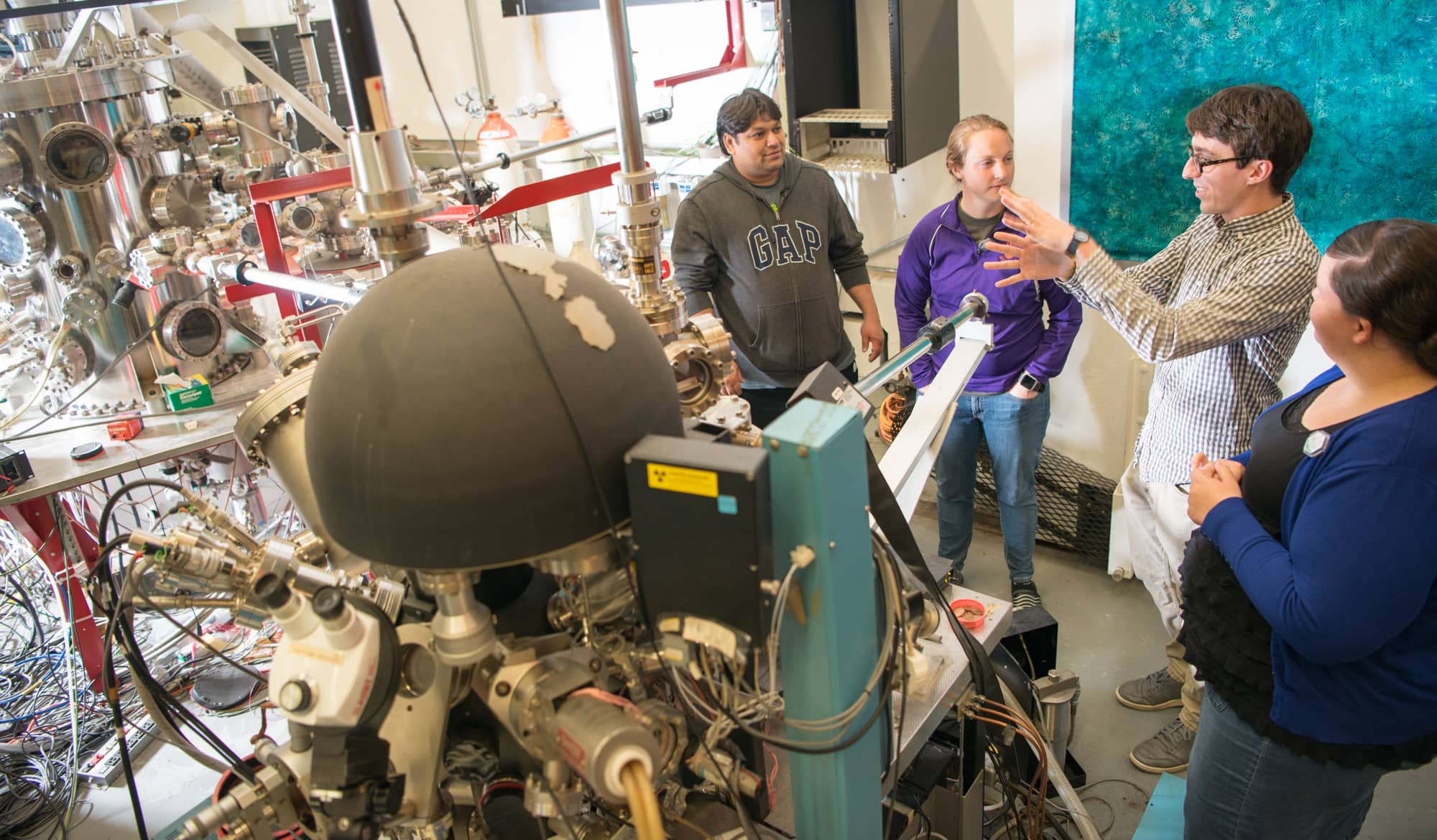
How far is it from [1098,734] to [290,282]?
6.95ft

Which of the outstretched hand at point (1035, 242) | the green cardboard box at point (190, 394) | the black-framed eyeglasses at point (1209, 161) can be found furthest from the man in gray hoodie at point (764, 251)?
the green cardboard box at point (190, 394)

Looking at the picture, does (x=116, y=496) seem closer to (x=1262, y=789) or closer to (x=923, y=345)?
(x=923, y=345)

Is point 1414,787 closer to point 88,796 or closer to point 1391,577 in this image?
point 1391,577

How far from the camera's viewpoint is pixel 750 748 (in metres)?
1.17

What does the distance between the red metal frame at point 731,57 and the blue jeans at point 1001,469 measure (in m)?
1.84

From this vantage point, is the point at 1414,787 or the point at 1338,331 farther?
the point at 1414,787

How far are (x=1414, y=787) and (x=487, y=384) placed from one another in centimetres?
240

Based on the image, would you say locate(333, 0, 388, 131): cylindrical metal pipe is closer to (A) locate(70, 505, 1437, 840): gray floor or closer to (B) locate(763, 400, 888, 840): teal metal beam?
(B) locate(763, 400, 888, 840): teal metal beam

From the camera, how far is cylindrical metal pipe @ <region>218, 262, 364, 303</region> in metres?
1.59

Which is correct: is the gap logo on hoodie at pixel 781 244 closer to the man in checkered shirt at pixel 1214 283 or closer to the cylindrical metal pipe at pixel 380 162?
the man in checkered shirt at pixel 1214 283

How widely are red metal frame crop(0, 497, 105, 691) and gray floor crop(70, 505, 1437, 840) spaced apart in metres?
0.37

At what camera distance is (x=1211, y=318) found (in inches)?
74.0

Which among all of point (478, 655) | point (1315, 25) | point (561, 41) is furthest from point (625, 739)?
point (561, 41)

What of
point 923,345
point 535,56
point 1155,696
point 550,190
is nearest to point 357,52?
point 550,190
